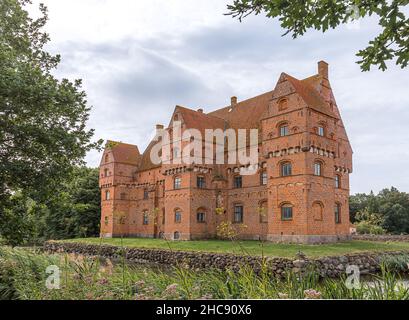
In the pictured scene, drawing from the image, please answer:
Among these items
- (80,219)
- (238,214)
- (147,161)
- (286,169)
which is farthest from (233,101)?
(80,219)

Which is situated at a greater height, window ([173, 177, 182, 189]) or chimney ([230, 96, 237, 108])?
chimney ([230, 96, 237, 108])

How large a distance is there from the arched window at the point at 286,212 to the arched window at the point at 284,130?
571 cm

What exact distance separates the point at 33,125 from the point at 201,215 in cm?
2463

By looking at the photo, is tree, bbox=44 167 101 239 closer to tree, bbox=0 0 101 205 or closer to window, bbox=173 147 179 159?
window, bbox=173 147 179 159

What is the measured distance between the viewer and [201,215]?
34.2 meters

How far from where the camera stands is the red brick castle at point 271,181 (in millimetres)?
27125

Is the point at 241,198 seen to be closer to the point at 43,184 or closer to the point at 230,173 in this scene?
the point at 230,173

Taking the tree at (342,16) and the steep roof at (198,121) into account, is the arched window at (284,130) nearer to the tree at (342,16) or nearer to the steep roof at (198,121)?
the steep roof at (198,121)

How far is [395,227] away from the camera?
55.8 metres

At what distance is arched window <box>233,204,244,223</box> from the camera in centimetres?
3344

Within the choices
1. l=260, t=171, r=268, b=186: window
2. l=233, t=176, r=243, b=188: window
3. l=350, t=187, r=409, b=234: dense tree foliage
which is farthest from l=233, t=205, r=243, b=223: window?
l=350, t=187, r=409, b=234: dense tree foliage

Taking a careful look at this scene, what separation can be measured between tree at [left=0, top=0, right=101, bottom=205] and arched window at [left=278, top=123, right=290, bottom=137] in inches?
743
